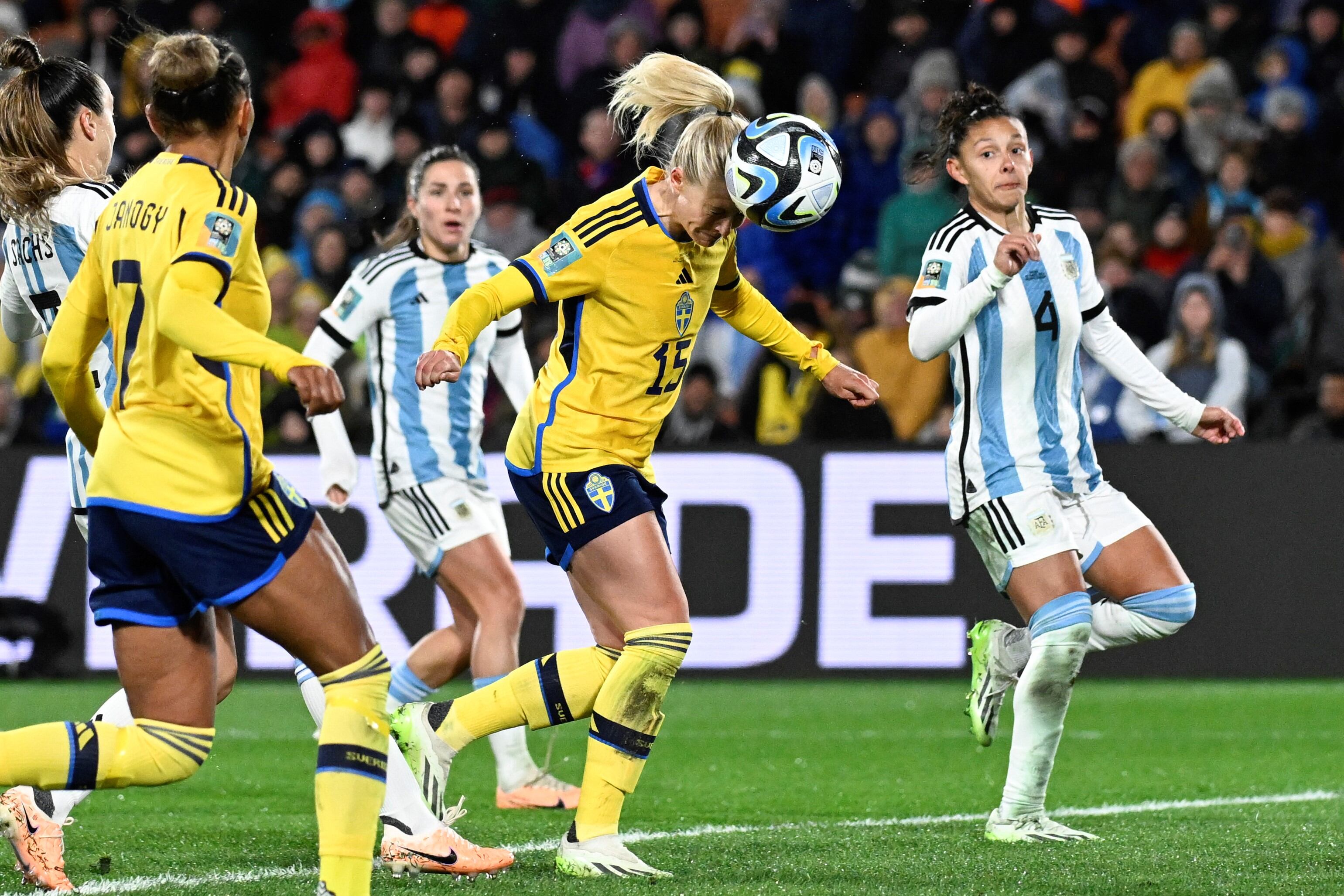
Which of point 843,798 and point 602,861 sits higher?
point 602,861

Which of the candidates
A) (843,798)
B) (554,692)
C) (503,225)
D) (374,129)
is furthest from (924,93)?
(554,692)

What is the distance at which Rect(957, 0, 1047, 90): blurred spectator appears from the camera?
43.7 feet

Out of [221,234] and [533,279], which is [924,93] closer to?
[533,279]

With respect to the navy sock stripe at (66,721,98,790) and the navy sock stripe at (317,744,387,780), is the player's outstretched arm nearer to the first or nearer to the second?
the navy sock stripe at (317,744,387,780)

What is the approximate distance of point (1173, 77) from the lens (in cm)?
1324

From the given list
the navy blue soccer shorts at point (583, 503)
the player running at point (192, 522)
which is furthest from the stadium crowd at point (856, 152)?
the player running at point (192, 522)

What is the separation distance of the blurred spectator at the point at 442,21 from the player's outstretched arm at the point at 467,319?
10.2 meters

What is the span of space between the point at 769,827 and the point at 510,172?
795 centimetres

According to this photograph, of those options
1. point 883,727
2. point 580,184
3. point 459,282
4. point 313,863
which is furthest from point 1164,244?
point 313,863

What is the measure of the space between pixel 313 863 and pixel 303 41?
10715 millimetres

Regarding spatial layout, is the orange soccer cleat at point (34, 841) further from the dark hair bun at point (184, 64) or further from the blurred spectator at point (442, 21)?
the blurred spectator at point (442, 21)

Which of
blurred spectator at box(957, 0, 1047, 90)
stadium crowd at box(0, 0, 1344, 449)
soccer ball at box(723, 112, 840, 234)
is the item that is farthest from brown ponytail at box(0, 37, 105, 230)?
blurred spectator at box(957, 0, 1047, 90)

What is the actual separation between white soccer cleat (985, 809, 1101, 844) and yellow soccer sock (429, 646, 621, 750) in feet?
4.52

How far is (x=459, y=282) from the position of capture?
6891mm
